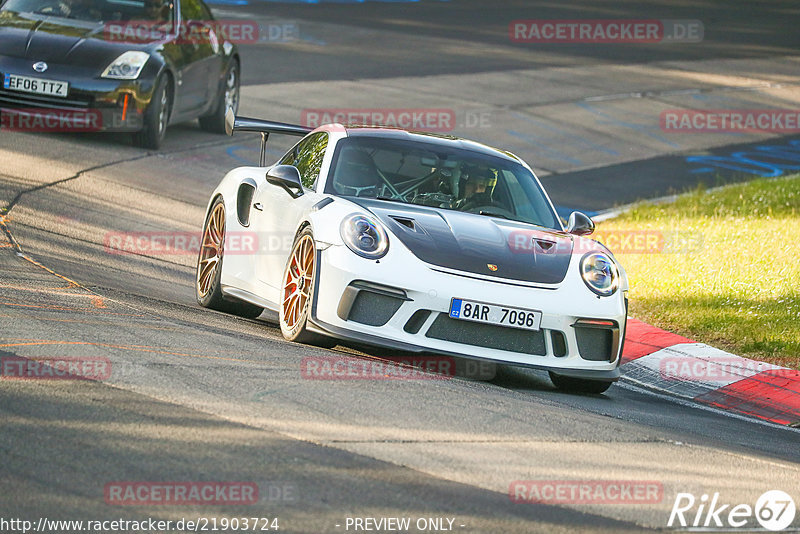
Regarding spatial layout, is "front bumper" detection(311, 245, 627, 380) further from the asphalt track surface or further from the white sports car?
the asphalt track surface

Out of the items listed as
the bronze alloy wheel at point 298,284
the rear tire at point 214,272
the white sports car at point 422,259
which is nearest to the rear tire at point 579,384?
the white sports car at point 422,259

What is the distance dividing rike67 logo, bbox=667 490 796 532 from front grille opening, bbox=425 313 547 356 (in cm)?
207

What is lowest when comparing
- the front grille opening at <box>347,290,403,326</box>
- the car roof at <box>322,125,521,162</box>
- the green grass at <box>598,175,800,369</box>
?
the green grass at <box>598,175,800,369</box>

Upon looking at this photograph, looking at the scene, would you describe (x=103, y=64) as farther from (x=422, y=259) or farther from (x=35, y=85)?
(x=422, y=259)

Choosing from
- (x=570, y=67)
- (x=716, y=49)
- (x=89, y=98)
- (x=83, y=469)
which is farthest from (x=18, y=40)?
(x=716, y=49)

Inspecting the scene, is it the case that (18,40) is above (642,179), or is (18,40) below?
above

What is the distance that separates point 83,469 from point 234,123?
198 inches

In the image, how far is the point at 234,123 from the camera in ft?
30.4

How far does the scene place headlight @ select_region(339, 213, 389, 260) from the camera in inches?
281

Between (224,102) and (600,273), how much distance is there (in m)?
10.1

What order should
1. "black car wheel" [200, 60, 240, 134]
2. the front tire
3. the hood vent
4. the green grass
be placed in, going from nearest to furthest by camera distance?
the front tire < the hood vent < the green grass < "black car wheel" [200, 60, 240, 134]

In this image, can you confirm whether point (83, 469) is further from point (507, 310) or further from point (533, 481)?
point (507, 310)

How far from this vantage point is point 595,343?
7.39 m

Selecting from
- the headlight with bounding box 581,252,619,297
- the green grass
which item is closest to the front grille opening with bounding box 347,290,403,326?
the headlight with bounding box 581,252,619,297
